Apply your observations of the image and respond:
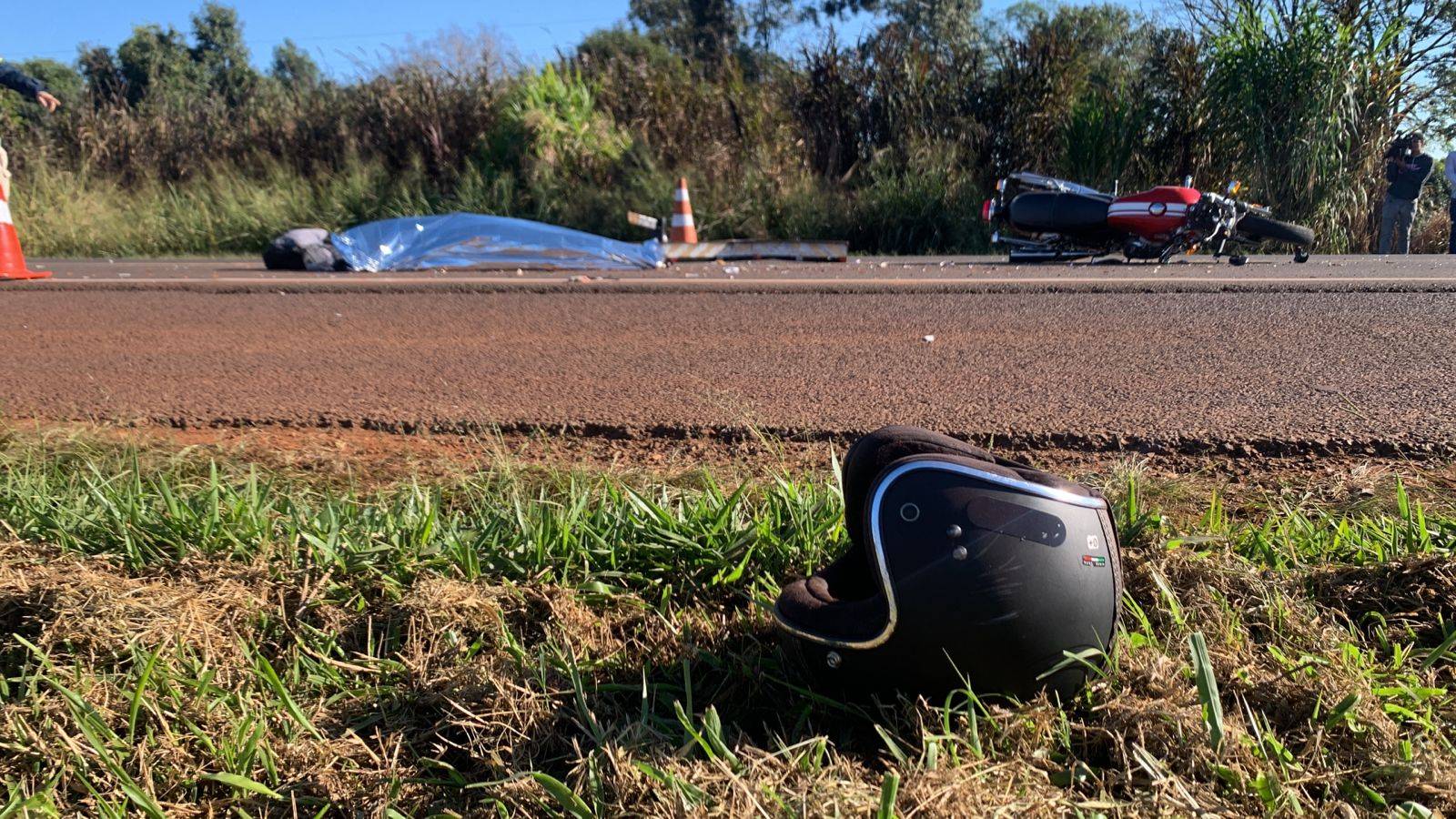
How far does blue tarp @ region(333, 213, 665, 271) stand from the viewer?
10086 millimetres

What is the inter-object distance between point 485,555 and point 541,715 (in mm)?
588

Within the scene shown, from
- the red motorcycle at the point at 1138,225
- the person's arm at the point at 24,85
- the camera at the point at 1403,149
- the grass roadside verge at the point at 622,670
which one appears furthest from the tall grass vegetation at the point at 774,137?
the grass roadside verge at the point at 622,670

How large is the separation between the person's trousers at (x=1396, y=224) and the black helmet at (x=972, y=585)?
13.8 meters

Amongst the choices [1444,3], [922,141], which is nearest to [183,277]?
[922,141]

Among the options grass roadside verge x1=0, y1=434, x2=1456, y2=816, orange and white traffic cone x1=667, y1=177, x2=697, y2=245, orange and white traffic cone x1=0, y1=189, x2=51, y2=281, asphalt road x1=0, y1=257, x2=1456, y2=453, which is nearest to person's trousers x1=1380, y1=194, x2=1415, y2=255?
asphalt road x1=0, y1=257, x2=1456, y2=453

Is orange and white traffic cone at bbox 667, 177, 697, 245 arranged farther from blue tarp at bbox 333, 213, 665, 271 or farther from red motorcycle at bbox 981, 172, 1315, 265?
red motorcycle at bbox 981, 172, 1315, 265

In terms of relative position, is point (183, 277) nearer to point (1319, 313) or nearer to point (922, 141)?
point (1319, 313)

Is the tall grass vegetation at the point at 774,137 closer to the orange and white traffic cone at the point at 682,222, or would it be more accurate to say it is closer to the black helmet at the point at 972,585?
the orange and white traffic cone at the point at 682,222

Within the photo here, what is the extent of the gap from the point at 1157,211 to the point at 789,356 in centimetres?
618

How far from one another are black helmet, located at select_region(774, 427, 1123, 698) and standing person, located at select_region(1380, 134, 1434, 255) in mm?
13790

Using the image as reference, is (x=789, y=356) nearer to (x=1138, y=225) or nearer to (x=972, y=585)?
(x=972, y=585)

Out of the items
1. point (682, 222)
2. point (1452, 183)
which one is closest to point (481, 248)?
point (682, 222)

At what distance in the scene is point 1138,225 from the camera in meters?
9.52

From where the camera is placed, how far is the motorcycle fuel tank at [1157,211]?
936cm
